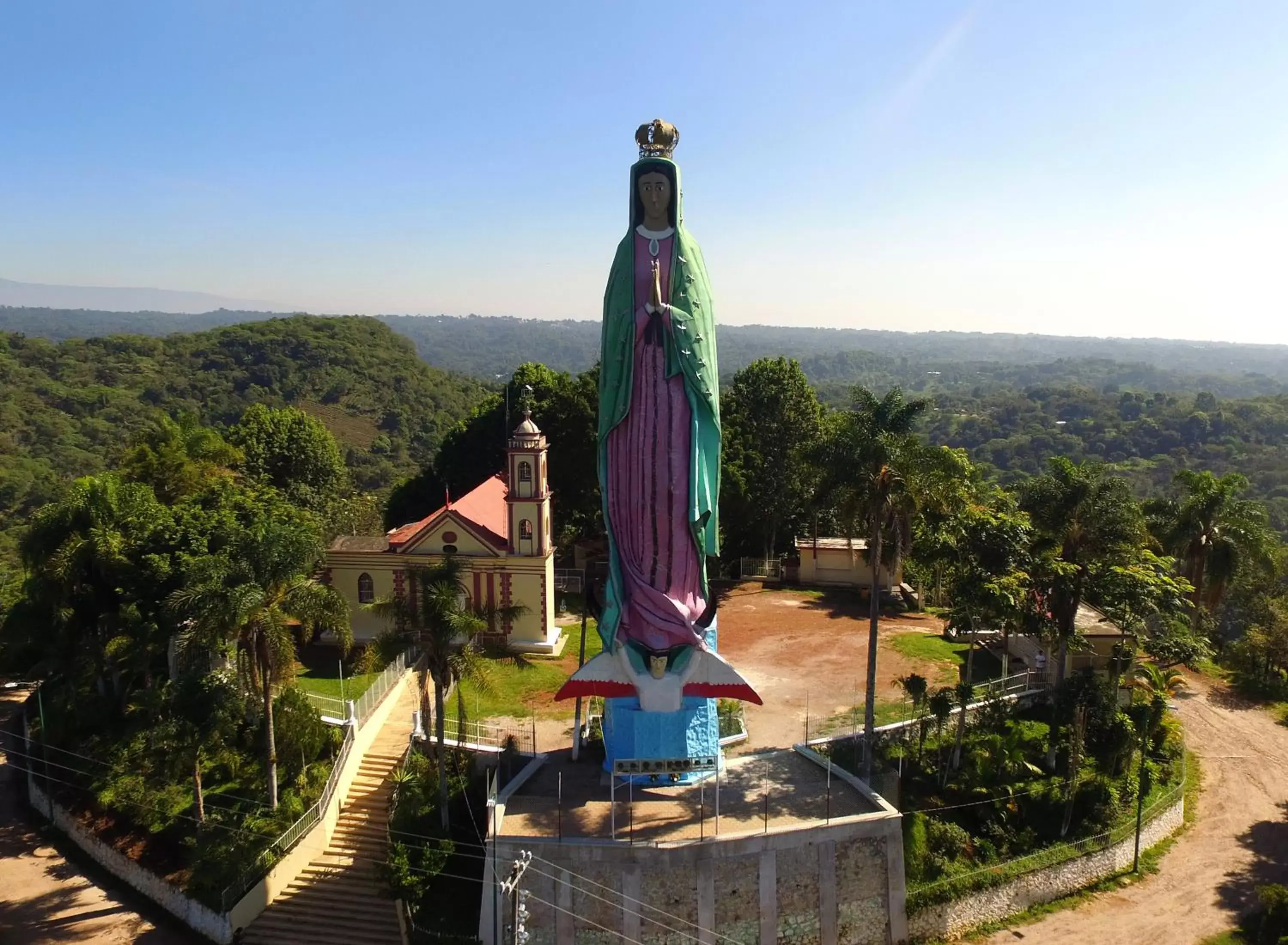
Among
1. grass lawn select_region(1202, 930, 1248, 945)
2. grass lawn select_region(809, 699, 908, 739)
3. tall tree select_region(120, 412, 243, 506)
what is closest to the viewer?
grass lawn select_region(1202, 930, 1248, 945)

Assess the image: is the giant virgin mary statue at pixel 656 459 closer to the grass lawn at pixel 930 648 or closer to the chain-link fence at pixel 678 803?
the chain-link fence at pixel 678 803

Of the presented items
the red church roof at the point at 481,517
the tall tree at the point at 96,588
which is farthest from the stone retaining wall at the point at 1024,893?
the tall tree at the point at 96,588

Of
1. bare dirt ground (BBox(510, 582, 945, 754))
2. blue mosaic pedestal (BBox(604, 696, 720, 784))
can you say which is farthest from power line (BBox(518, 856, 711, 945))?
bare dirt ground (BBox(510, 582, 945, 754))

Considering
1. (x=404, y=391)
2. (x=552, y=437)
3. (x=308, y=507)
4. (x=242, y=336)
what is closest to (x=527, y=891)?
(x=552, y=437)

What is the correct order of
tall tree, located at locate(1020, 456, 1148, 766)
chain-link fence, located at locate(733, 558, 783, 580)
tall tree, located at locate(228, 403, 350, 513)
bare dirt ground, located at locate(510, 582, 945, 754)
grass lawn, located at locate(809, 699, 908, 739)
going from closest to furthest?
tall tree, located at locate(1020, 456, 1148, 766) → grass lawn, located at locate(809, 699, 908, 739) → bare dirt ground, located at locate(510, 582, 945, 754) → chain-link fence, located at locate(733, 558, 783, 580) → tall tree, located at locate(228, 403, 350, 513)

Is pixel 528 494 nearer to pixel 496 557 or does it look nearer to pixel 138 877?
pixel 496 557

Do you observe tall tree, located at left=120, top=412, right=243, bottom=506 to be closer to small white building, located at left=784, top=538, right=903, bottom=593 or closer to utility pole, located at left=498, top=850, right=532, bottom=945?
utility pole, located at left=498, top=850, right=532, bottom=945

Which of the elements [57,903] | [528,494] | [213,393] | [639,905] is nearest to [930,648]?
[528,494]
